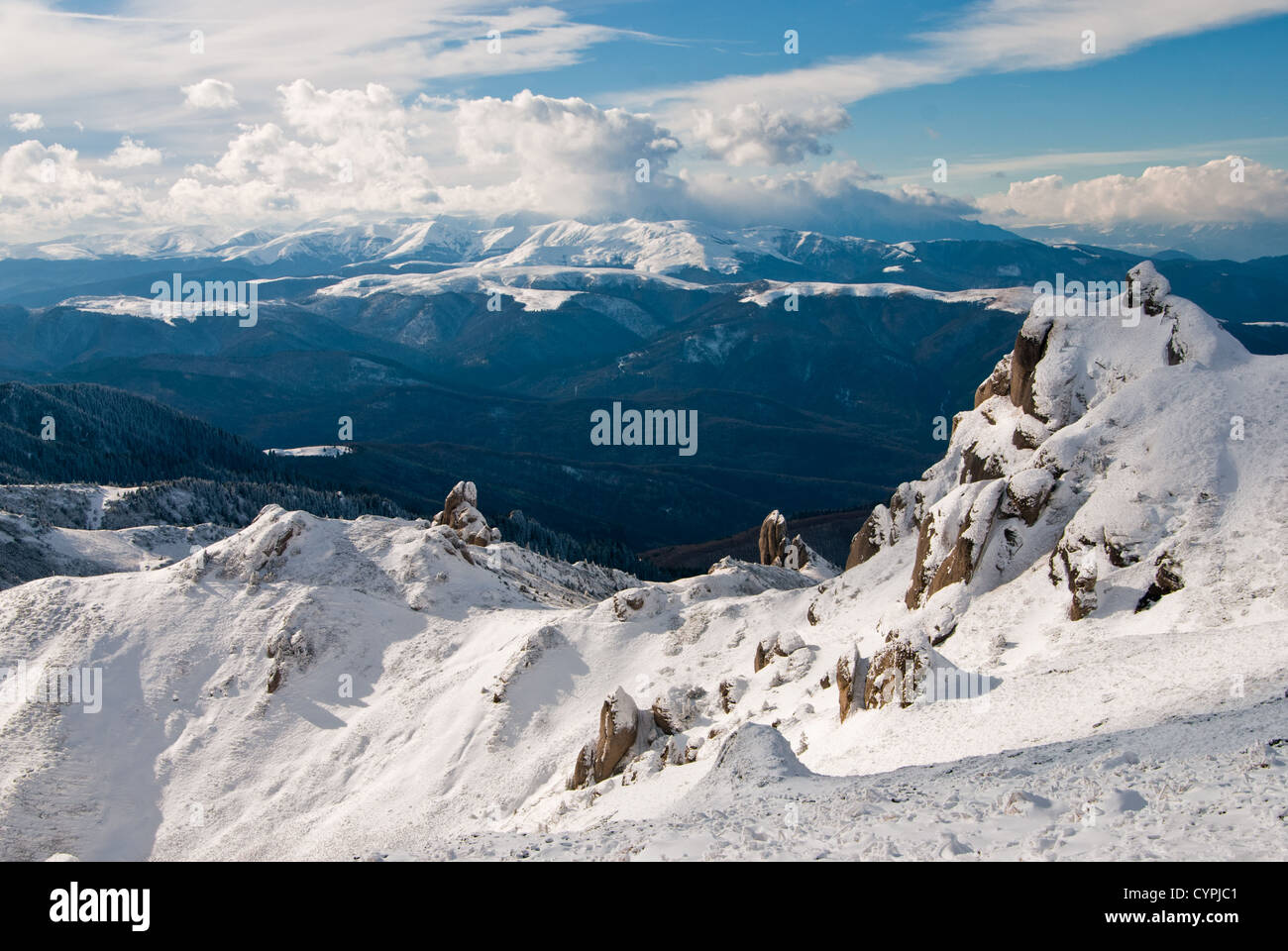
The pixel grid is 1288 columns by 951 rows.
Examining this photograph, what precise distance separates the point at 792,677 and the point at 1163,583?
22.9 meters

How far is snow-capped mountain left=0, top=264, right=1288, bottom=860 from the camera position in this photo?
2298 centimetres

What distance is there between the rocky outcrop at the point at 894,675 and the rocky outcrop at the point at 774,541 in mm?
85812

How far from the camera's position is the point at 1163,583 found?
45.2 metres

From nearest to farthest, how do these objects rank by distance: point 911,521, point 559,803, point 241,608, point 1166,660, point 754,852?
point 754,852 → point 1166,660 → point 559,803 → point 911,521 → point 241,608

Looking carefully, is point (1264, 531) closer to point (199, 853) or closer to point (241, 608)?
point (199, 853)

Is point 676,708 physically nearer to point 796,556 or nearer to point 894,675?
point 894,675

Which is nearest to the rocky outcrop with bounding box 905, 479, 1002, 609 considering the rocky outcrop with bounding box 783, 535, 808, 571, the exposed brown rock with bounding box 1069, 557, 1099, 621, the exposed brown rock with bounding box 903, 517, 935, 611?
the exposed brown rock with bounding box 903, 517, 935, 611

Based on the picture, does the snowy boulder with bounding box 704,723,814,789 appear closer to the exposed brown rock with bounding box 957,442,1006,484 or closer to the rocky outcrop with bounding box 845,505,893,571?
the exposed brown rock with bounding box 957,442,1006,484

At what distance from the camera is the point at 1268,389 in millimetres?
53531

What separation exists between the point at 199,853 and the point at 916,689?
161 feet

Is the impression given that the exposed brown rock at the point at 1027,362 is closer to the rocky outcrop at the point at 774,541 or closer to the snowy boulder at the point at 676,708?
the snowy boulder at the point at 676,708

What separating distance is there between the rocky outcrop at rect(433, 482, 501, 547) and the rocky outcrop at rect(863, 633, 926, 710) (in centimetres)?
7376
